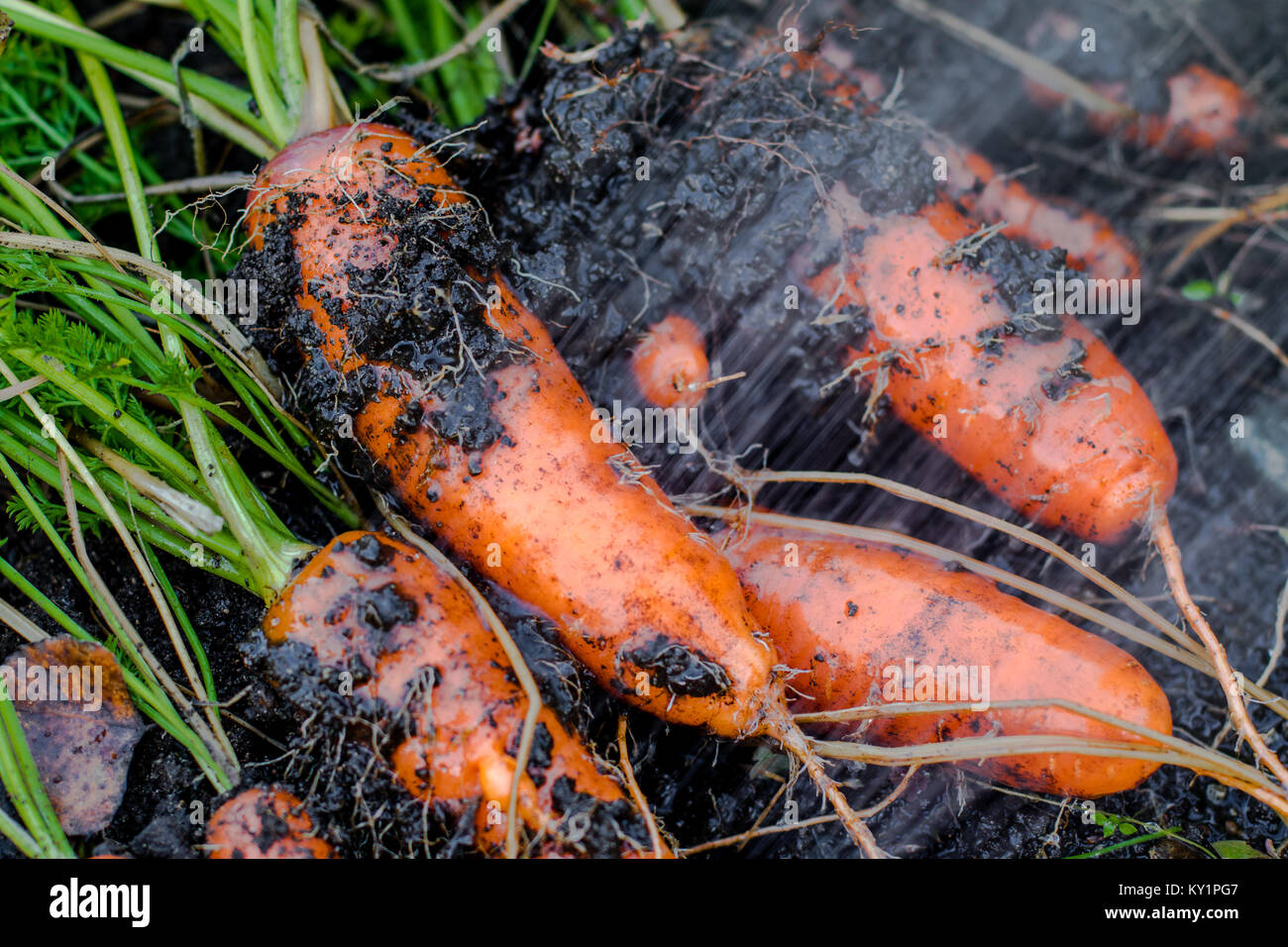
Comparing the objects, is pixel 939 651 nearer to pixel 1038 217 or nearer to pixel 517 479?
pixel 517 479

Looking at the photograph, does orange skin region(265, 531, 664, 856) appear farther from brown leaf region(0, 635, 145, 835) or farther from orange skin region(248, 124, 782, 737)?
brown leaf region(0, 635, 145, 835)

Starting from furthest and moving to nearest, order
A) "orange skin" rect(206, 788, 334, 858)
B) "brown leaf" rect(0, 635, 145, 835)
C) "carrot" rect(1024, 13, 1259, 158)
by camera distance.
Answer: "carrot" rect(1024, 13, 1259, 158), "brown leaf" rect(0, 635, 145, 835), "orange skin" rect(206, 788, 334, 858)

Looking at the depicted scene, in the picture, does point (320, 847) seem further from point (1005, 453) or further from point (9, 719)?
point (1005, 453)

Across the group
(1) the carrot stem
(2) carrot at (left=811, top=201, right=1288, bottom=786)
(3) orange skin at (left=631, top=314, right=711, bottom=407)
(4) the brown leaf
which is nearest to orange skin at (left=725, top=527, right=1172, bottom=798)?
(1) the carrot stem

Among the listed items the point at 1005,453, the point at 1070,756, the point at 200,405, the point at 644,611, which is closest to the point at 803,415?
the point at 1005,453

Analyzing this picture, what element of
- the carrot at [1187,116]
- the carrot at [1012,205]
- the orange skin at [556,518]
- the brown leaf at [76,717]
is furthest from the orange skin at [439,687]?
the carrot at [1187,116]

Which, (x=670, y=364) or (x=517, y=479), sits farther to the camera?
(x=670, y=364)

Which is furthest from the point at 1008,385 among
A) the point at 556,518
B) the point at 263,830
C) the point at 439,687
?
the point at 263,830
